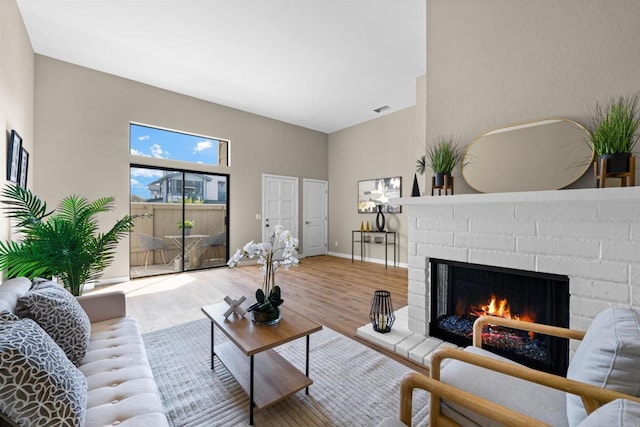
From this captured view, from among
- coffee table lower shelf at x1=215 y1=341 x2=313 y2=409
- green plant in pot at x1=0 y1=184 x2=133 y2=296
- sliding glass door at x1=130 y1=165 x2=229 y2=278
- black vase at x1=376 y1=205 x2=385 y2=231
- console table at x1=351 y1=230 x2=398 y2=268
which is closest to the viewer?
coffee table lower shelf at x1=215 y1=341 x2=313 y2=409

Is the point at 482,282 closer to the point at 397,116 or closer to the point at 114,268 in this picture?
the point at 397,116

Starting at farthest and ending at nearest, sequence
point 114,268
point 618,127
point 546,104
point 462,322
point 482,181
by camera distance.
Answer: point 114,268, point 462,322, point 482,181, point 546,104, point 618,127

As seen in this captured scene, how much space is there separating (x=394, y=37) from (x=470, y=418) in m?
3.77

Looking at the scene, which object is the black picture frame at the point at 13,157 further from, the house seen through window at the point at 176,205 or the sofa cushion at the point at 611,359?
the sofa cushion at the point at 611,359

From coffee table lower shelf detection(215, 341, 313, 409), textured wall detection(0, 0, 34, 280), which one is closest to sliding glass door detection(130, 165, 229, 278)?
textured wall detection(0, 0, 34, 280)

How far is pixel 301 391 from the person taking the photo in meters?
1.78

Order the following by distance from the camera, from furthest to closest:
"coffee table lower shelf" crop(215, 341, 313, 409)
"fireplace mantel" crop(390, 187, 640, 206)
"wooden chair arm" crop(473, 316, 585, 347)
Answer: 1. "coffee table lower shelf" crop(215, 341, 313, 409)
2. "fireplace mantel" crop(390, 187, 640, 206)
3. "wooden chair arm" crop(473, 316, 585, 347)

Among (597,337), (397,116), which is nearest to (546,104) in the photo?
(597,337)

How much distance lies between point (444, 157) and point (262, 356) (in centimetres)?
214

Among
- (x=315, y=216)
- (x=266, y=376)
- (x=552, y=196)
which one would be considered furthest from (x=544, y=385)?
(x=315, y=216)

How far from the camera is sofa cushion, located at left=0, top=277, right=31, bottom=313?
47.5 inches

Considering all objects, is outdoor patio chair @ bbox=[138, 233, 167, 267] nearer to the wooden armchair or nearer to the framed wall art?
the framed wall art

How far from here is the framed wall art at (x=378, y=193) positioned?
5.77 meters

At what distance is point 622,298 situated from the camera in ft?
5.11
